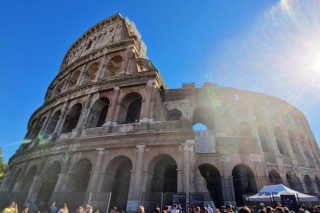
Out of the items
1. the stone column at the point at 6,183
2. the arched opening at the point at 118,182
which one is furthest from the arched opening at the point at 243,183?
the stone column at the point at 6,183

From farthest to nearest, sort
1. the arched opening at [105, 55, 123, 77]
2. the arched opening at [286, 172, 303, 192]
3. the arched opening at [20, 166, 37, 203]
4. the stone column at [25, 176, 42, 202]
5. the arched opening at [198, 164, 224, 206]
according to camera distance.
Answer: the arched opening at [105, 55, 123, 77] → the arched opening at [20, 166, 37, 203] → the arched opening at [286, 172, 303, 192] → the stone column at [25, 176, 42, 202] → the arched opening at [198, 164, 224, 206]

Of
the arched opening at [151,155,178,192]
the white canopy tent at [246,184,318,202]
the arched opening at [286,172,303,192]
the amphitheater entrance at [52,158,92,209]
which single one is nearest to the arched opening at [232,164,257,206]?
the white canopy tent at [246,184,318,202]

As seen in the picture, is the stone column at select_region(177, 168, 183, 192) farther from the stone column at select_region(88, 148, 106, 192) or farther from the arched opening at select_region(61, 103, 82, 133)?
the arched opening at select_region(61, 103, 82, 133)

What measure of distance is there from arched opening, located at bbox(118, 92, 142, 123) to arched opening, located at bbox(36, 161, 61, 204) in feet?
19.7

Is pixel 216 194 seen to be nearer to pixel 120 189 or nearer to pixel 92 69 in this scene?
pixel 120 189

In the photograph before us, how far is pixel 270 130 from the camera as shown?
53.5 ft

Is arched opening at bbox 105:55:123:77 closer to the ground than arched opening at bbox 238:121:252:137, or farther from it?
farther from it

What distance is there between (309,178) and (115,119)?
17391mm

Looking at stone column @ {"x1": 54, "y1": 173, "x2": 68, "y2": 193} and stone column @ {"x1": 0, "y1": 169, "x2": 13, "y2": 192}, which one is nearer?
stone column @ {"x1": 54, "y1": 173, "x2": 68, "y2": 193}

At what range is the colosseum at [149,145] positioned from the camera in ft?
35.9

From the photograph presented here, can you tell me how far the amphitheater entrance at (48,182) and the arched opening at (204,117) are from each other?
38.4ft

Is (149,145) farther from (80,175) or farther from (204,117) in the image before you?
(204,117)

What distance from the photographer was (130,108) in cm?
1597

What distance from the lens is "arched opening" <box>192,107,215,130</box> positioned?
15888 mm
